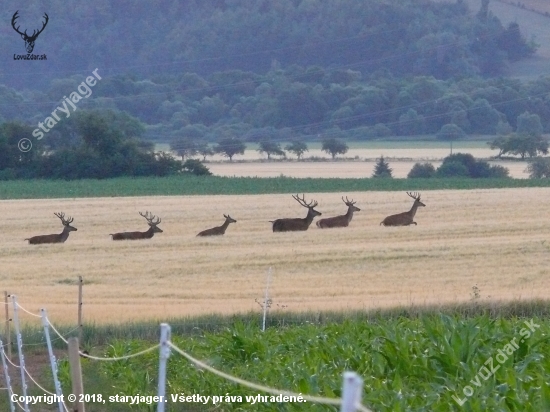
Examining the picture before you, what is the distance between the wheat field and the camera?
1911 centimetres

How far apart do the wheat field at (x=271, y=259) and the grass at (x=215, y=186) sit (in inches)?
223

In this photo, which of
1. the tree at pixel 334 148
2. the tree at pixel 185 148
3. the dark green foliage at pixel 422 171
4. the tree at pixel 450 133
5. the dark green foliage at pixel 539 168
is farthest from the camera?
the tree at pixel 450 133

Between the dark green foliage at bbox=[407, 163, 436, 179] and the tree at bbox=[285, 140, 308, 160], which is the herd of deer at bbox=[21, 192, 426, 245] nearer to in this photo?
the dark green foliage at bbox=[407, 163, 436, 179]

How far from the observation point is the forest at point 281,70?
8981 centimetres

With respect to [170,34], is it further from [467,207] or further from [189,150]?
[467,207]

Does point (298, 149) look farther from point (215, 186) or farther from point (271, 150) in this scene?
point (215, 186)

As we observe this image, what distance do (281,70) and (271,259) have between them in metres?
93.4

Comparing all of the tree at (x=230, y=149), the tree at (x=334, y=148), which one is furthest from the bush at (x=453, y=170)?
the tree at (x=230, y=149)

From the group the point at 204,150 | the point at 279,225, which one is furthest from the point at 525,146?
the point at 279,225

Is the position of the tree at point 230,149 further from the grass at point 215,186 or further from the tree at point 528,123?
the tree at point 528,123

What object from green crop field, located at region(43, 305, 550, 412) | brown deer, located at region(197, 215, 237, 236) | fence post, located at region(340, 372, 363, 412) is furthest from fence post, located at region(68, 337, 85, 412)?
brown deer, located at region(197, 215, 237, 236)

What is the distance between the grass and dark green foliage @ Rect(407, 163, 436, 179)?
5.10 metres

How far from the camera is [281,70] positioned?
384 ft

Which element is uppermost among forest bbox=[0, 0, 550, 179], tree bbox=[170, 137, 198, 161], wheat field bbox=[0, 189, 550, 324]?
forest bbox=[0, 0, 550, 179]
